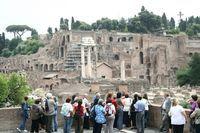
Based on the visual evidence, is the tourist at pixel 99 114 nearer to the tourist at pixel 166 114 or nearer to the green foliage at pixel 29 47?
the tourist at pixel 166 114

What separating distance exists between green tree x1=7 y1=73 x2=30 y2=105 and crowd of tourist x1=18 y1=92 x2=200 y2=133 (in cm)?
1576

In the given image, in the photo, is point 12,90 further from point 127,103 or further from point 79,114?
point 79,114

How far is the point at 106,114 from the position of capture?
15.0m

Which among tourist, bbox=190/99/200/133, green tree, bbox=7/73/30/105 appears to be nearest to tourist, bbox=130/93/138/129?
tourist, bbox=190/99/200/133

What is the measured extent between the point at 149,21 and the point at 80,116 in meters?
91.4

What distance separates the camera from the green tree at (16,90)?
3274 cm

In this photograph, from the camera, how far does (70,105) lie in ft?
50.4

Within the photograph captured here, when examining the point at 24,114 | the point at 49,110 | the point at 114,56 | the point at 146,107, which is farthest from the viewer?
the point at 114,56

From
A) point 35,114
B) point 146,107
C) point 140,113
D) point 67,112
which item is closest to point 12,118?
point 35,114

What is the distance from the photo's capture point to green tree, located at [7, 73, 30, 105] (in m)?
32.7

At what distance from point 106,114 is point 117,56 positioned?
69.6 metres

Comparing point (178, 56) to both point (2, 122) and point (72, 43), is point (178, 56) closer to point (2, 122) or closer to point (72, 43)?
point (72, 43)

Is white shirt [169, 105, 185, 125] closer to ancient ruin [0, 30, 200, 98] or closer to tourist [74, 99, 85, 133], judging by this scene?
tourist [74, 99, 85, 133]

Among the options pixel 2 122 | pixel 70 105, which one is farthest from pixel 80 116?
pixel 2 122
